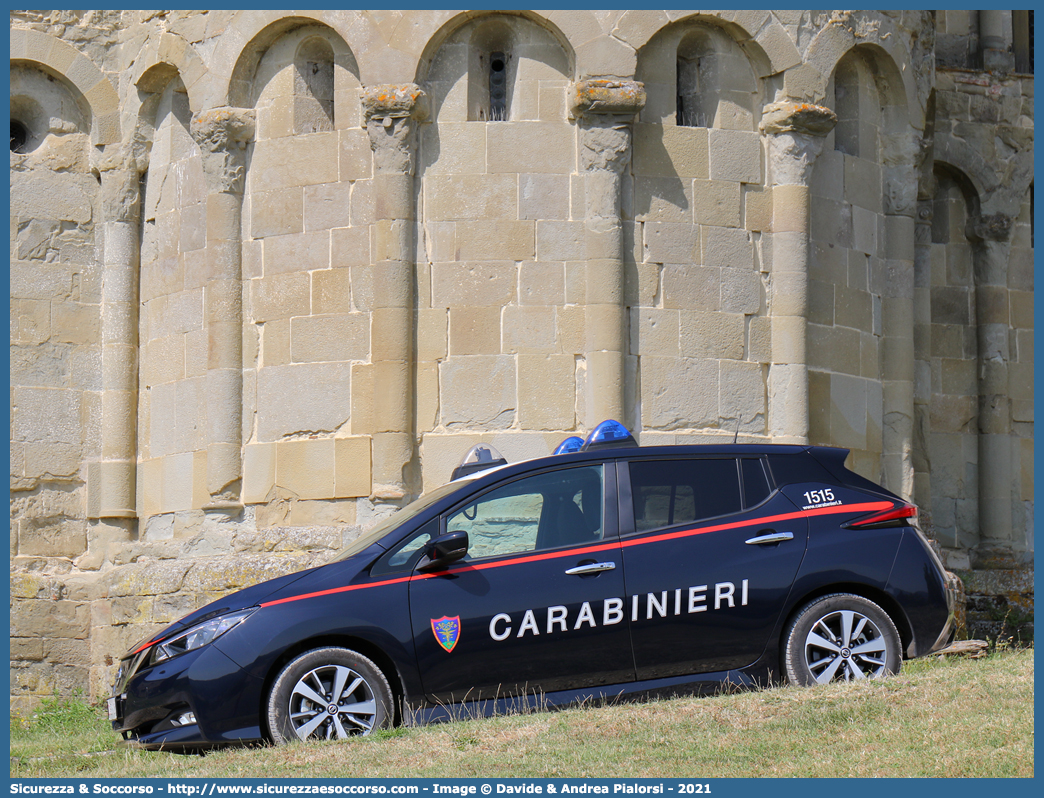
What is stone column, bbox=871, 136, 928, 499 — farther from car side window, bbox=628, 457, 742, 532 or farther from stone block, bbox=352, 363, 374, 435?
car side window, bbox=628, 457, 742, 532

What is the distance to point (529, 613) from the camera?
7.76m

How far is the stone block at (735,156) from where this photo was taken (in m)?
13.1

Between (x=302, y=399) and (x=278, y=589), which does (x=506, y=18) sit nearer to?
(x=302, y=399)

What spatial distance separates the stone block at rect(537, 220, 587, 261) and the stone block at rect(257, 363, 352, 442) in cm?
216

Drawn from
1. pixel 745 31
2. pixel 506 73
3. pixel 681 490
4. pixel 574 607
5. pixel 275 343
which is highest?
pixel 745 31

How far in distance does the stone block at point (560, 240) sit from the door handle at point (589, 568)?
5.15 m

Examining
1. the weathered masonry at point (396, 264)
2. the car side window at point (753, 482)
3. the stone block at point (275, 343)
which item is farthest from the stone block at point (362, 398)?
the car side window at point (753, 482)

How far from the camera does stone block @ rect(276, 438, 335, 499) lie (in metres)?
12.6

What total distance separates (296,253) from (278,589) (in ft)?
19.7

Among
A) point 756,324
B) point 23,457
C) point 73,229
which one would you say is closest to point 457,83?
point 756,324

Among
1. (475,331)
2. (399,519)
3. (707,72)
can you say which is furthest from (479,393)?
(399,519)

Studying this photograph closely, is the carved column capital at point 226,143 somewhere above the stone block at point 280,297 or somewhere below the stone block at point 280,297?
above

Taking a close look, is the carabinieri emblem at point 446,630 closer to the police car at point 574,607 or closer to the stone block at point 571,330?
the police car at point 574,607

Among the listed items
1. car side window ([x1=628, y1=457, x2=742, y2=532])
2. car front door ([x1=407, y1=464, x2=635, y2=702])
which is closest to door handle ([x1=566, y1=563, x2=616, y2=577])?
car front door ([x1=407, y1=464, x2=635, y2=702])
